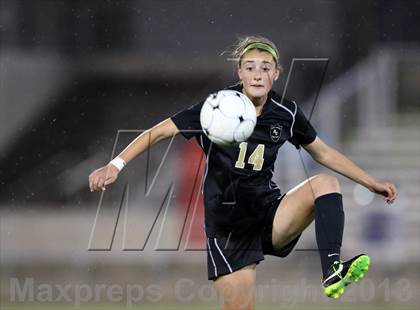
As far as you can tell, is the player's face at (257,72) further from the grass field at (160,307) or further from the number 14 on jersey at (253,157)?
the grass field at (160,307)

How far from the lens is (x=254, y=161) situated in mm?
4387

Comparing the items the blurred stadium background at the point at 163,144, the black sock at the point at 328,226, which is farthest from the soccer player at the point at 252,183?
the blurred stadium background at the point at 163,144

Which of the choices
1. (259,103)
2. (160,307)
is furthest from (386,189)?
(160,307)

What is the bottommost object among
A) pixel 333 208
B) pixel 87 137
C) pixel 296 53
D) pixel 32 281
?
pixel 32 281

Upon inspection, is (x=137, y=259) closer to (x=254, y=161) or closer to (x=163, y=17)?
(x=163, y=17)

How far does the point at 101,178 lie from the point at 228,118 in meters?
0.64

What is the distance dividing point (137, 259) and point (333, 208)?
3928 millimetres

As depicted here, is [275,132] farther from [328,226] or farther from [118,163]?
[118,163]

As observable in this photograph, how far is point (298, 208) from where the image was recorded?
14.0 ft

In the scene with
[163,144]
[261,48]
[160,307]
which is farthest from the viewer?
[163,144]

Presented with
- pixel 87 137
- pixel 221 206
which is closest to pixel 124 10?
pixel 87 137

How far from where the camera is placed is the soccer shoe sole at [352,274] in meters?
3.91

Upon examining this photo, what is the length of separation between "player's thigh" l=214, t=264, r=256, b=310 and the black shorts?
1.3 inches

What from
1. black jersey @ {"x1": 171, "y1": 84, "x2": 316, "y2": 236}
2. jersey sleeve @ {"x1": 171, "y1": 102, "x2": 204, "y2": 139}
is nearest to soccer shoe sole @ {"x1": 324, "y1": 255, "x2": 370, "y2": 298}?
black jersey @ {"x1": 171, "y1": 84, "x2": 316, "y2": 236}
